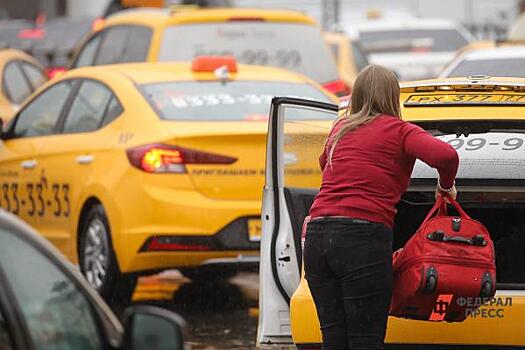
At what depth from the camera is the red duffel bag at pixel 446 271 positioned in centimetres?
586

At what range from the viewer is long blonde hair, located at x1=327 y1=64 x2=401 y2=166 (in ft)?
19.9

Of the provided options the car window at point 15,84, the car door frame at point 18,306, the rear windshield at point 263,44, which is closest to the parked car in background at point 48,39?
the car window at point 15,84

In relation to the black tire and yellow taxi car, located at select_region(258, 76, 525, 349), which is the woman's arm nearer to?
yellow taxi car, located at select_region(258, 76, 525, 349)

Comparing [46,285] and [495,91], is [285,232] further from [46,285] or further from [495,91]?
[46,285]

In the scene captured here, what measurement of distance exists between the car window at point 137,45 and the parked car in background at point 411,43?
35.4ft

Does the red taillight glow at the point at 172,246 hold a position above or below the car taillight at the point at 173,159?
below

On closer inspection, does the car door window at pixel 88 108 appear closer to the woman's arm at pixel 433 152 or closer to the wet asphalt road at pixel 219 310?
the wet asphalt road at pixel 219 310

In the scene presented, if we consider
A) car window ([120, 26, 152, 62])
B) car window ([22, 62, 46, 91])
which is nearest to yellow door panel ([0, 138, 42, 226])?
car window ([120, 26, 152, 62])

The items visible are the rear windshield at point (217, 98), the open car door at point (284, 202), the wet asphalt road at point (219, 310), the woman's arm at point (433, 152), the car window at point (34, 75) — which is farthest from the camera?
the car window at point (34, 75)

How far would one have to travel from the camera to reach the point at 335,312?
6090mm

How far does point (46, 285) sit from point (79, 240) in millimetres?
5998

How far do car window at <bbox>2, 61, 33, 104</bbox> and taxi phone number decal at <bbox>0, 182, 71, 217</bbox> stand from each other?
4.18 meters

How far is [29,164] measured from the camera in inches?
423

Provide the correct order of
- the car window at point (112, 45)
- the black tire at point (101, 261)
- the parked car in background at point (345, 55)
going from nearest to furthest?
the black tire at point (101, 261)
the car window at point (112, 45)
the parked car in background at point (345, 55)
